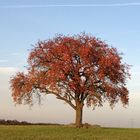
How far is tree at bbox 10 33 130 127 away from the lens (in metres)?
60.4

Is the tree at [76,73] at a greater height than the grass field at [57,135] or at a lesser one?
greater

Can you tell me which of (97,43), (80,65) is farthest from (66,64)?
(97,43)

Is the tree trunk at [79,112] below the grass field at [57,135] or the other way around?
the other way around

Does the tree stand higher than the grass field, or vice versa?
the tree

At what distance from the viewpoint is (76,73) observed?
60.4 metres

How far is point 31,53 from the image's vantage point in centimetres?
6350

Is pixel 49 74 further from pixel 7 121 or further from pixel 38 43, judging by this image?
pixel 7 121

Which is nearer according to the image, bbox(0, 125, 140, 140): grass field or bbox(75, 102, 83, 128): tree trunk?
bbox(0, 125, 140, 140): grass field

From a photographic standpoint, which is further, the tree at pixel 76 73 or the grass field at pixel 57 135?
the tree at pixel 76 73

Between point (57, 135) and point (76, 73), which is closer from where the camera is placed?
point (57, 135)

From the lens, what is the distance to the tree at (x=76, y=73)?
198ft

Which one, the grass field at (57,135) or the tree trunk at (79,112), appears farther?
the tree trunk at (79,112)

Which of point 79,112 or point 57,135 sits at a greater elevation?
point 79,112

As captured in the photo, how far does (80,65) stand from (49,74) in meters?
4.32
